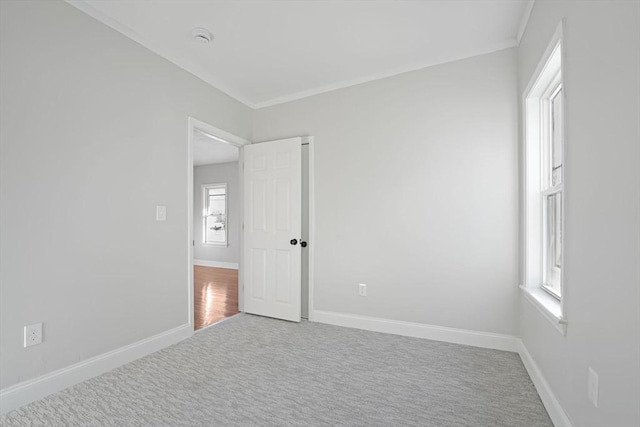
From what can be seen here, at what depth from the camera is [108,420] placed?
1.71 metres

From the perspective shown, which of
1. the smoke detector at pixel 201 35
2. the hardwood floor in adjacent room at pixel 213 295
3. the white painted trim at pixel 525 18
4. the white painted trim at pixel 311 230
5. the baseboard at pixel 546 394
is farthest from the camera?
the hardwood floor in adjacent room at pixel 213 295

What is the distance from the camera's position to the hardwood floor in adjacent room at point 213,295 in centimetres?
368

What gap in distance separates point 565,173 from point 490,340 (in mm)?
1805

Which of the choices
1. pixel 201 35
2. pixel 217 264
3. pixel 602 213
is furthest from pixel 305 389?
pixel 217 264

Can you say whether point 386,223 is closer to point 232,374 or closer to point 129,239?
point 232,374

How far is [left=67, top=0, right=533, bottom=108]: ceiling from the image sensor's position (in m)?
2.22

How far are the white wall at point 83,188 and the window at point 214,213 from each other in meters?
4.89

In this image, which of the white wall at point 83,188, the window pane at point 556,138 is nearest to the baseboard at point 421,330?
the window pane at point 556,138

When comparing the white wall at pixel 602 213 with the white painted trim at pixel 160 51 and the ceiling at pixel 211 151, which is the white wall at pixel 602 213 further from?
the ceiling at pixel 211 151

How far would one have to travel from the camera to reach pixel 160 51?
2723mm

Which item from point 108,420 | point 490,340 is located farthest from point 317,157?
point 108,420

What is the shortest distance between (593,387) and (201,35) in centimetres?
334

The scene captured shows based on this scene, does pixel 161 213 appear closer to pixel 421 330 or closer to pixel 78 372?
pixel 78 372

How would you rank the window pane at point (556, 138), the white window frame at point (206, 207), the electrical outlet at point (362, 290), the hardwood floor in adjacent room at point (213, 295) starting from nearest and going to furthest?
1. the window pane at point (556, 138)
2. the electrical outlet at point (362, 290)
3. the hardwood floor in adjacent room at point (213, 295)
4. the white window frame at point (206, 207)
